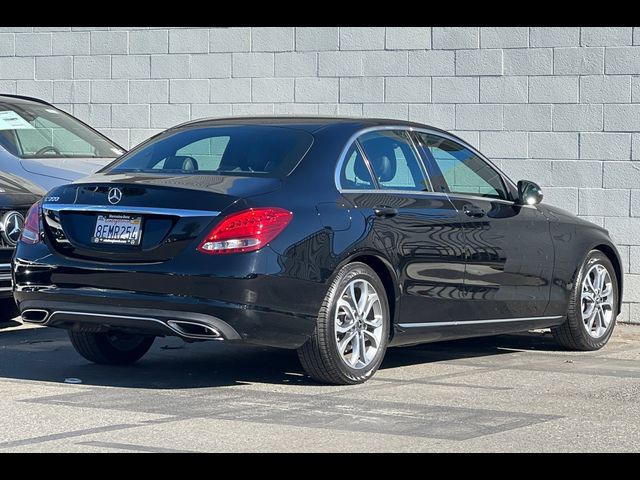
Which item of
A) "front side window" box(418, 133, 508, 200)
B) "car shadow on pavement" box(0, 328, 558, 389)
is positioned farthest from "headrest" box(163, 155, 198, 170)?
"front side window" box(418, 133, 508, 200)

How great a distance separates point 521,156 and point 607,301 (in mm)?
2198

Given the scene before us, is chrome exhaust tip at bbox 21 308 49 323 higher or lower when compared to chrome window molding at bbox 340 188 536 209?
lower

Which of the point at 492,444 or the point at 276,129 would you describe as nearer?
the point at 492,444

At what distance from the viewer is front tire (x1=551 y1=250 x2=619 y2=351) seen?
10031 millimetres

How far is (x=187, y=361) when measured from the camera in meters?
9.21

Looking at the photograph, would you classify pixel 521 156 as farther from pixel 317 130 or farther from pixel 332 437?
pixel 332 437

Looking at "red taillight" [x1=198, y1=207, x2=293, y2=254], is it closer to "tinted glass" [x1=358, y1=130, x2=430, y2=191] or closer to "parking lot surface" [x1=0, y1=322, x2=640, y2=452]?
"parking lot surface" [x1=0, y1=322, x2=640, y2=452]

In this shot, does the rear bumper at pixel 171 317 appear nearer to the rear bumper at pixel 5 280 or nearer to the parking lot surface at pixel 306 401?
the parking lot surface at pixel 306 401

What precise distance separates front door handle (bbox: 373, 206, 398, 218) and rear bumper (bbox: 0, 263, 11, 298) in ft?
9.65

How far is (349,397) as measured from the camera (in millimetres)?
7711

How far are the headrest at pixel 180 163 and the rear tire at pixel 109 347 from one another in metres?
1.06

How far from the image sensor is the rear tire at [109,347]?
348 inches

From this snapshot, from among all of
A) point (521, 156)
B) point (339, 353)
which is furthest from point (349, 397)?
point (521, 156)

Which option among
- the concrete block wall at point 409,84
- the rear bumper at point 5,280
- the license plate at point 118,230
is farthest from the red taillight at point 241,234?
the concrete block wall at point 409,84
